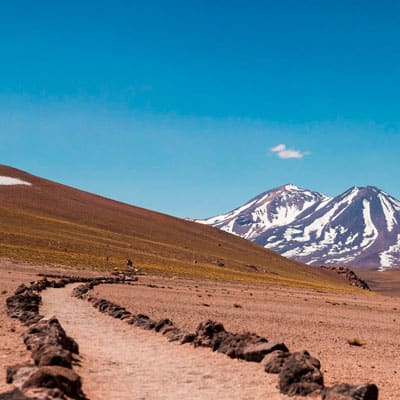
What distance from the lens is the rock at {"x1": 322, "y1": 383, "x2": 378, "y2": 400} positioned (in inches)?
467

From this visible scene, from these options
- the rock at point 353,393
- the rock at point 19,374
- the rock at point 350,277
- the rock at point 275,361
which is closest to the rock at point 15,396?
the rock at point 19,374

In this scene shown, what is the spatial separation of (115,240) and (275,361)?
106 metres

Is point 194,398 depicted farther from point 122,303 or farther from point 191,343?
point 122,303

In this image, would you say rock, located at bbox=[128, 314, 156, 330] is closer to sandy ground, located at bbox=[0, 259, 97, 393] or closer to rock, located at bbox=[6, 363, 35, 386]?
sandy ground, located at bbox=[0, 259, 97, 393]

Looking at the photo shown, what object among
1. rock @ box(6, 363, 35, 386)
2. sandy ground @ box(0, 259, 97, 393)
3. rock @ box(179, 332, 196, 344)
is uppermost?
rock @ box(179, 332, 196, 344)

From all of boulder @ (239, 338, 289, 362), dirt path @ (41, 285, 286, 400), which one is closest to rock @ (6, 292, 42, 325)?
dirt path @ (41, 285, 286, 400)

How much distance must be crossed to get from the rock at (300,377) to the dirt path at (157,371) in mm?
321

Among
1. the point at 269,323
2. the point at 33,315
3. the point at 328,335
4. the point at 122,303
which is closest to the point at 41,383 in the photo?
the point at 33,315

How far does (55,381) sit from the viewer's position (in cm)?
1130

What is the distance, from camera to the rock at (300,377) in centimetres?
1323

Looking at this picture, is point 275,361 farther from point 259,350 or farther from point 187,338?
point 187,338

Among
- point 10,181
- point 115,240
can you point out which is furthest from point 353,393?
point 10,181

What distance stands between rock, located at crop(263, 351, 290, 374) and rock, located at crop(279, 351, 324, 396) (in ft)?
4.23

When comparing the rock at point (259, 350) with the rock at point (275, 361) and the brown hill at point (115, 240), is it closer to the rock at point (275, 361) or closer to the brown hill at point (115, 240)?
the rock at point (275, 361)
